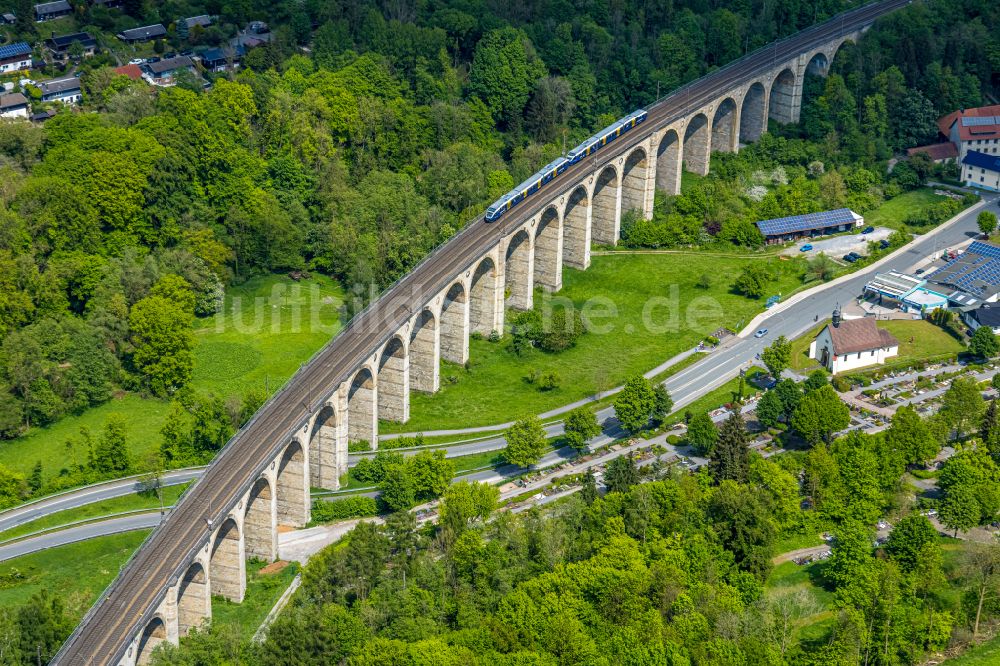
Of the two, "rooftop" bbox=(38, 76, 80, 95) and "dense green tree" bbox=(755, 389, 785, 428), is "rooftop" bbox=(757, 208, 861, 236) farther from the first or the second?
"rooftop" bbox=(38, 76, 80, 95)

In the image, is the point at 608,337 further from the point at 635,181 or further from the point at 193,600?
the point at 193,600

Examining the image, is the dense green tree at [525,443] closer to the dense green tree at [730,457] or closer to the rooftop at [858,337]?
the dense green tree at [730,457]

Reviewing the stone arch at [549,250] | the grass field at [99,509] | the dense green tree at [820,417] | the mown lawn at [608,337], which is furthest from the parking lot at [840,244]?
the grass field at [99,509]

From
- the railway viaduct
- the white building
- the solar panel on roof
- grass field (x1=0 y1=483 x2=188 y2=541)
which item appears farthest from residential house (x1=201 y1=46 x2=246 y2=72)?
the white building

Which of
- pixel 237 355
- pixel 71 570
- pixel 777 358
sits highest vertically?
pixel 237 355

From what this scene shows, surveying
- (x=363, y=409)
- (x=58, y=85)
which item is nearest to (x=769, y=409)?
(x=363, y=409)

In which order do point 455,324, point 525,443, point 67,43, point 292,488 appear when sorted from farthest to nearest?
point 67,43, point 455,324, point 525,443, point 292,488

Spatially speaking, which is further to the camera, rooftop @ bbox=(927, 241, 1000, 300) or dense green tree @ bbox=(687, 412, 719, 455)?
rooftop @ bbox=(927, 241, 1000, 300)
